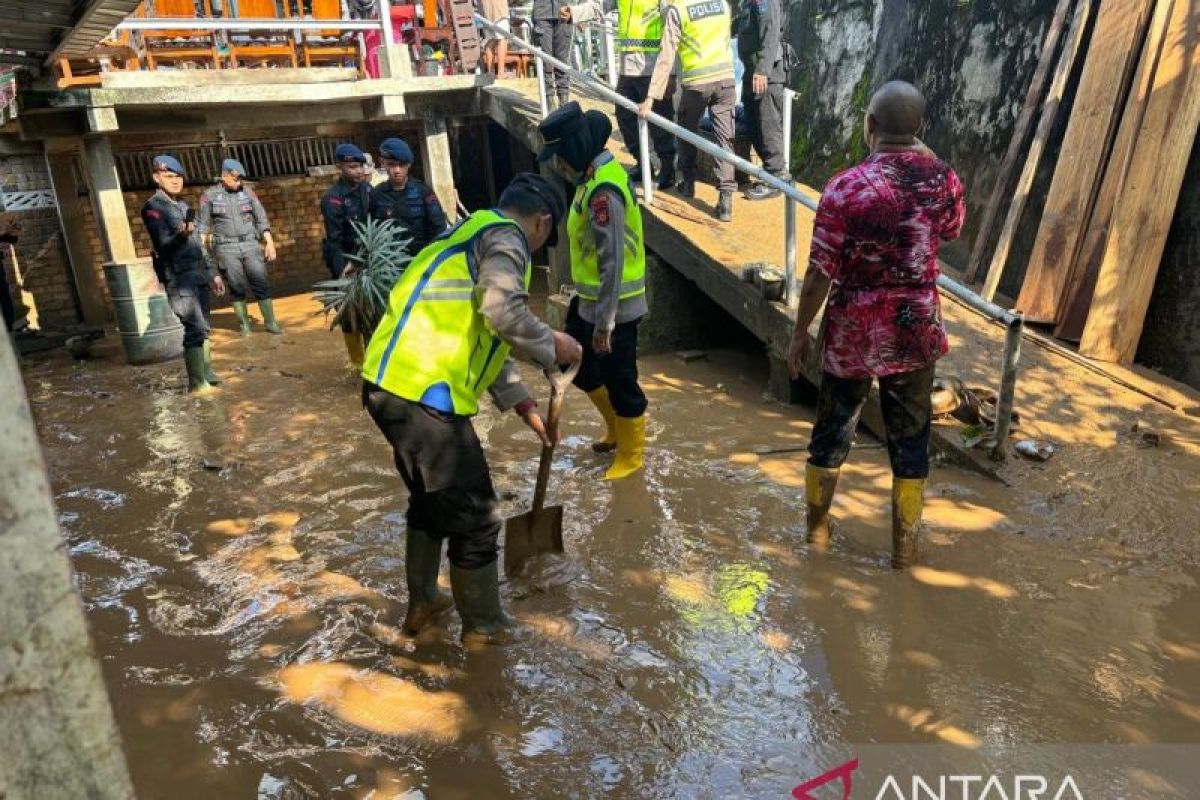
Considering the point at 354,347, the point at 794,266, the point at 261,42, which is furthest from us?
the point at 261,42

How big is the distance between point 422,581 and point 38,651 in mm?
2154

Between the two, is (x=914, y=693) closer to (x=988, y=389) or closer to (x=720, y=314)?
(x=988, y=389)

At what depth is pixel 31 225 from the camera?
9.98 meters

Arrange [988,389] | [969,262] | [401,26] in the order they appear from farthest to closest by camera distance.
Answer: [401,26], [969,262], [988,389]

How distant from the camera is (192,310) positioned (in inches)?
270

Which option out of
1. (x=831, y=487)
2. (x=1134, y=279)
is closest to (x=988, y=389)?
(x=1134, y=279)

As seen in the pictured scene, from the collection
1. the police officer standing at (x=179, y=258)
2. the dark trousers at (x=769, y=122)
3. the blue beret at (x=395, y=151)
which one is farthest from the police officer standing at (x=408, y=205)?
the dark trousers at (x=769, y=122)

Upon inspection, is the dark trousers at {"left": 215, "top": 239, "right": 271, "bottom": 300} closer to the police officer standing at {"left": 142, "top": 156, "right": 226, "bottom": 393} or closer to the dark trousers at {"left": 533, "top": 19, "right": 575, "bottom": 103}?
the police officer standing at {"left": 142, "top": 156, "right": 226, "bottom": 393}

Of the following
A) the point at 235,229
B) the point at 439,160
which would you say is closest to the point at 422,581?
the point at 235,229

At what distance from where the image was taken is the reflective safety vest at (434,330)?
2.82 meters

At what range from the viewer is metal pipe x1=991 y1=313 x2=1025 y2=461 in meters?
3.94

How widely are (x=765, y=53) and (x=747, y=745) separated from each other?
570 cm

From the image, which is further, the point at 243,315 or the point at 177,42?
the point at 177,42

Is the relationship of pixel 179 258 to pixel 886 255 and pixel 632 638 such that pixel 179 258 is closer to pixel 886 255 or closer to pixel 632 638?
pixel 632 638
